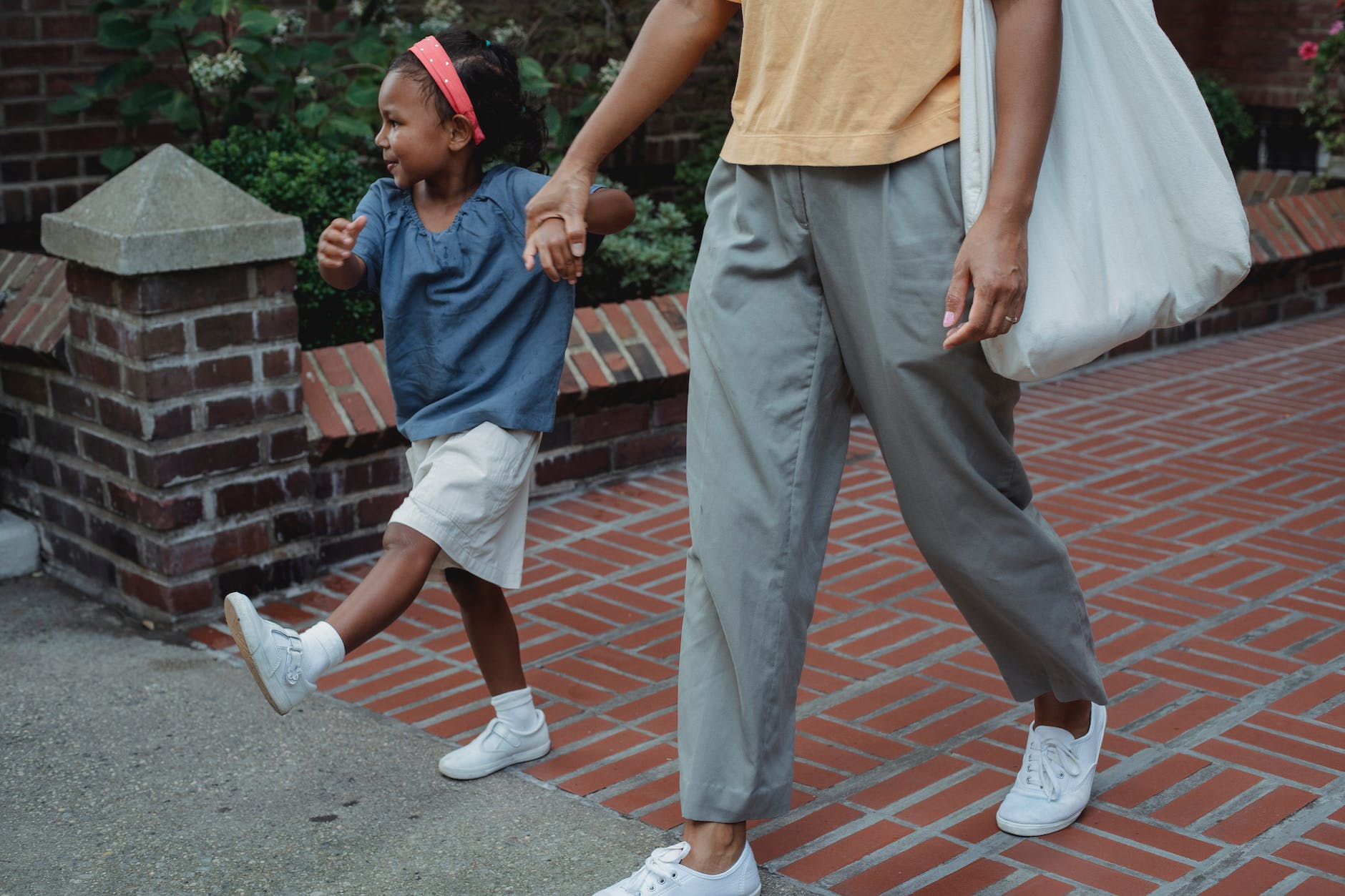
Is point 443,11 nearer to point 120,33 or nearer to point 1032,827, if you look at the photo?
point 120,33

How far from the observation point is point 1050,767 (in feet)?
9.06

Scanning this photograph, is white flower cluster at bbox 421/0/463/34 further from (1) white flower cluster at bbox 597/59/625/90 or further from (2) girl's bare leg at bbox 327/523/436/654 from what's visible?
(2) girl's bare leg at bbox 327/523/436/654

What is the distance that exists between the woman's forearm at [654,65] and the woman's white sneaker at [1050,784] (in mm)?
1279

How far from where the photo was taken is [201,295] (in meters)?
3.69

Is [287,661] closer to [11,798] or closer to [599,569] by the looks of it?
[11,798]

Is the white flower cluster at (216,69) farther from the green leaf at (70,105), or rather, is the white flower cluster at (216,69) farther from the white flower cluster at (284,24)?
the green leaf at (70,105)

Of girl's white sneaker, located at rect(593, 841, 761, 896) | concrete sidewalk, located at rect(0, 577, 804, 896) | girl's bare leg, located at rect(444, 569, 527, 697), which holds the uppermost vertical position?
girl's bare leg, located at rect(444, 569, 527, 697)

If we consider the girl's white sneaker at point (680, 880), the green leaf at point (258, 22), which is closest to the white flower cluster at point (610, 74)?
the green leaf at point (258, 22)

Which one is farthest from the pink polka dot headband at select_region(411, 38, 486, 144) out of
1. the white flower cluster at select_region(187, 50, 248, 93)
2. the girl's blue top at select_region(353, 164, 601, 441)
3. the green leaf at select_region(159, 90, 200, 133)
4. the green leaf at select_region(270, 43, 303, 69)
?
the green leaf at select_region(159, 90, 200, 133)

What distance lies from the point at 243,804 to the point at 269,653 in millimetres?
544

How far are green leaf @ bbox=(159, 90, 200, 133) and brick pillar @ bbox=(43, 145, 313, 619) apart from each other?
1.70 m

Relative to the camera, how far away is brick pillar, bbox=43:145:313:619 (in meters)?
3.62

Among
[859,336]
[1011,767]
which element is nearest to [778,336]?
[859,336]

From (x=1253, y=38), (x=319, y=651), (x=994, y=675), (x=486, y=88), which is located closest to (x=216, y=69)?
(x=486, y=88)
